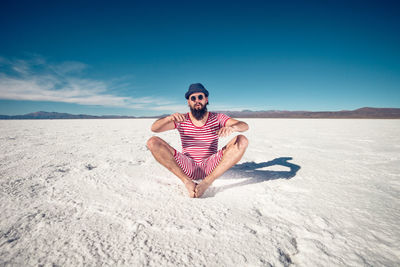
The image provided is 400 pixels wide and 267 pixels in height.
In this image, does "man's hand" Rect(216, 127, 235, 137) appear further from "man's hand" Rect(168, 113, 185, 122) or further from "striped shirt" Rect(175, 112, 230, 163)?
"man's hand" Rect(168, 113, 185, 122)

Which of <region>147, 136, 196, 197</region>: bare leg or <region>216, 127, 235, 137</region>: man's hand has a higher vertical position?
<region>216, 127, 235, 137</region>: man's hand

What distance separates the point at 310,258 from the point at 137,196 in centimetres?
132

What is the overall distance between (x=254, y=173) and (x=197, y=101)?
1185 millimetres

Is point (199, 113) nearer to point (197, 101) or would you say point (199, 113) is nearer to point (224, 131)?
point (197, 101)

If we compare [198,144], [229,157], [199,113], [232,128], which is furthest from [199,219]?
[199,113]

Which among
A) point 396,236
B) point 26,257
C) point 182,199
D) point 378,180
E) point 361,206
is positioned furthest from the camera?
point 378,180

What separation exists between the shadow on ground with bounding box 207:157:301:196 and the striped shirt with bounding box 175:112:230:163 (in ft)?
1.26

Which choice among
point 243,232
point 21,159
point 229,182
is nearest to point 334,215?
point 243,232

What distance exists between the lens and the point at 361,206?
1.43 m

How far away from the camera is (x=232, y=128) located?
1857mm

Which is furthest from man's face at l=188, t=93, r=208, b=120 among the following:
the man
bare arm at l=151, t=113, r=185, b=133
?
bare arm at l=151, t=113, r=185, b=133

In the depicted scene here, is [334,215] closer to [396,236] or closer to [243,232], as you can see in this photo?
[396,236]

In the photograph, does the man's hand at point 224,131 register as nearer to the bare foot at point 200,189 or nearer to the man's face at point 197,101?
the man's face at point 197,101

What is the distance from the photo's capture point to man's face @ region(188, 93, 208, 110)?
196cm
